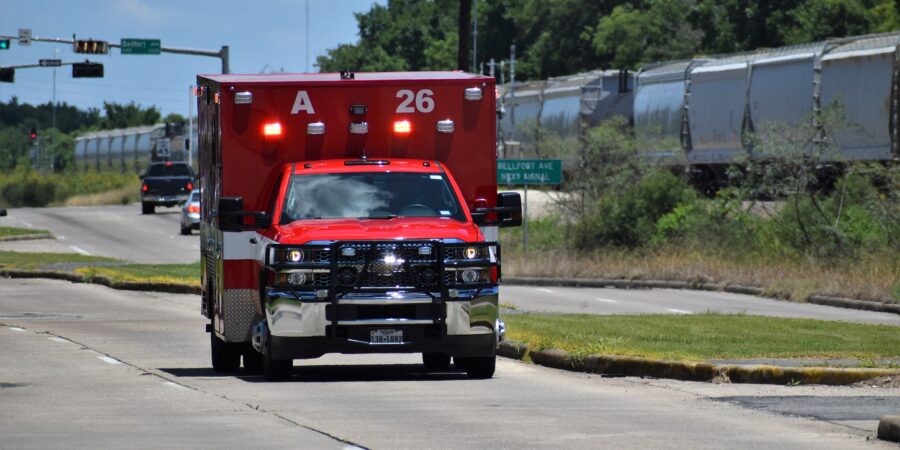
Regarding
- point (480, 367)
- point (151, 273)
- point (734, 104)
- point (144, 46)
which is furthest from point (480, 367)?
point (144, 46)

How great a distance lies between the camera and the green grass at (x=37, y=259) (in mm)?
41075

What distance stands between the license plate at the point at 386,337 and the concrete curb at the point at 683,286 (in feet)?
55.3

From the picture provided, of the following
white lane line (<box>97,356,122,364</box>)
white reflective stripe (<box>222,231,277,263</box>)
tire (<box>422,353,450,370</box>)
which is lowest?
white lane line (<box>97,356,122,364</box>)

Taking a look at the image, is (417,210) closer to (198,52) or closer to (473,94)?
(473,94)

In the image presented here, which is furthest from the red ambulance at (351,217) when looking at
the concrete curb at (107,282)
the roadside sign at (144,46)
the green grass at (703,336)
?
the roadside sign at (144,46)

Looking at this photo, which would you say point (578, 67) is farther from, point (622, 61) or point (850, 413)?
point (850, 413)

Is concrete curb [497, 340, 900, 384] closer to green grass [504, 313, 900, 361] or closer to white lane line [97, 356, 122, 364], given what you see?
green grass [504, 313, 900, 361]

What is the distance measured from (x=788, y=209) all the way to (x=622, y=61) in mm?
80477

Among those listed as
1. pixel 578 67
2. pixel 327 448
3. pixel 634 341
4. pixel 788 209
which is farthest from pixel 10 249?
pixel 578 67

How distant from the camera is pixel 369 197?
54.7ft

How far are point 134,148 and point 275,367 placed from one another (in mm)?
96224

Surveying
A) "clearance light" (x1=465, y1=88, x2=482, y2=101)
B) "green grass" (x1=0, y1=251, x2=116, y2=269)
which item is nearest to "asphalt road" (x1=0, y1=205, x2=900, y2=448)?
"clearance light" (x1=465, y1=88, x2=482, y2=101)

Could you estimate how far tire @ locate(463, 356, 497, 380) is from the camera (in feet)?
54.3

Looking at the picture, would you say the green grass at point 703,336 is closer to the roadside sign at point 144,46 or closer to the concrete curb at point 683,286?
the concrete curb at point 683,286
